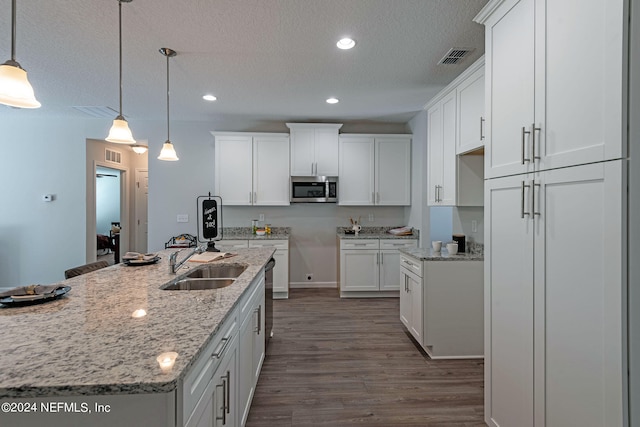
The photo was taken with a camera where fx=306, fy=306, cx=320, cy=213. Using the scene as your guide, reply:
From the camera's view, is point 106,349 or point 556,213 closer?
point 106,349

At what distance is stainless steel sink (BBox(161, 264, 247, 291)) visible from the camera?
1939mm

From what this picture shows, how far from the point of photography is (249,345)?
1867 mm

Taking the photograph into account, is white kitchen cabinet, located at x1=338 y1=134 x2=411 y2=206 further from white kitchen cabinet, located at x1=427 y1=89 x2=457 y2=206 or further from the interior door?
the interior door

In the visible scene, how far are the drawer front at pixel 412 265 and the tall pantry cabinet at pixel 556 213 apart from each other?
98 cm

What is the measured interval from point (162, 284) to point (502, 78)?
2205 mm

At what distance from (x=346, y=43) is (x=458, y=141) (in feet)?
4.40

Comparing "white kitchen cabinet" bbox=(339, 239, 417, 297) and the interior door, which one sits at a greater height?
the interior door

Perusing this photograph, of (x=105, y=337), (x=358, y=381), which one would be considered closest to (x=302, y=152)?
(x=358, y=381)

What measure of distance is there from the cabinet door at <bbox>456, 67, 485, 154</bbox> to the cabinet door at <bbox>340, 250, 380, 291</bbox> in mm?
2119

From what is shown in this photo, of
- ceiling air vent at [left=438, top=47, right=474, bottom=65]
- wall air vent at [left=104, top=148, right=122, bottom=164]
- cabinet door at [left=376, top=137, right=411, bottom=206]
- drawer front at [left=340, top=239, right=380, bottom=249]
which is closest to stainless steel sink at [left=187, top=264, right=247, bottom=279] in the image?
drawer front at [left=340, top=239, right=380, bottom=249]

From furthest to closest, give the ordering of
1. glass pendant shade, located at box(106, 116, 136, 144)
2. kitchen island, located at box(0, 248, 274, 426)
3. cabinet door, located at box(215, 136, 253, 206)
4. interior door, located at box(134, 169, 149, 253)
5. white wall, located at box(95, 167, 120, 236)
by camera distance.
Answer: white wall, located at box(95, 167, 120, 236)
interior door, located at box(134, 169, 149, 253)
cabinet door, located at box(215, 136, 253, 206)
glass pendant shade, located at box(106, 116, 136, 144)
kitchen island, located at box(0, 248, 274, 426)

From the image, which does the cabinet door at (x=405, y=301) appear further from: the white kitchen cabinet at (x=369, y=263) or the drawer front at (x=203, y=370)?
the drawer front at (x=203, y=370)

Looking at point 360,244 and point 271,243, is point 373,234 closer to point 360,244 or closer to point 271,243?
point 360,244

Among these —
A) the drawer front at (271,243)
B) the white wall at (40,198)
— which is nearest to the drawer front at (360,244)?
the drawer front at (271,243)
